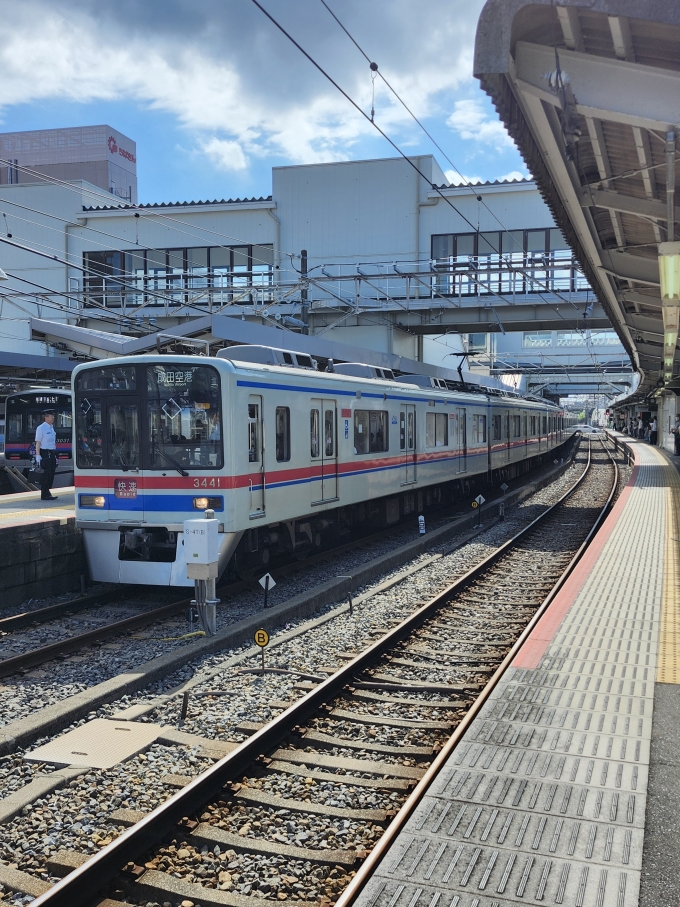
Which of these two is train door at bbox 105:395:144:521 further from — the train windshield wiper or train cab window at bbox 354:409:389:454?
train cab window at bbox 354:409:389:454

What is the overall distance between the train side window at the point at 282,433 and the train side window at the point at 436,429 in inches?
243

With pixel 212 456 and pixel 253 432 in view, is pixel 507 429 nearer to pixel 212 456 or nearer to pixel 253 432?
pixel 253 432

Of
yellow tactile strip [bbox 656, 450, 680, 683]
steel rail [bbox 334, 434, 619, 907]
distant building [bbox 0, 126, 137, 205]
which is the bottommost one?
steel rail [bbox 334, 434, 619, 907]

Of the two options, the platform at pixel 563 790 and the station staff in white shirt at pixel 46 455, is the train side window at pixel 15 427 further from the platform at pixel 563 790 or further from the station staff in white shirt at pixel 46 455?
the platform at pixel 563 790

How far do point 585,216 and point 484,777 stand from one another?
22.0 ft

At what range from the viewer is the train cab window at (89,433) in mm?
9352

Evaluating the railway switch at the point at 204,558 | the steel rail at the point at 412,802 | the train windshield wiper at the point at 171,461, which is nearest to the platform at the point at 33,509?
the train windshield wiper at the point at 171,461

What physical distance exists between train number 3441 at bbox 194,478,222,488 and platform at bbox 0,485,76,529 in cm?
228

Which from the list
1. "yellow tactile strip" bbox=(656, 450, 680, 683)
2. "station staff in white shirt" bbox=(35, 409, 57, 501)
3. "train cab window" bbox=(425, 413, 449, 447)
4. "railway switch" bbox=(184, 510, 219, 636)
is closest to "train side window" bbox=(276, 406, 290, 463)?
"railway switch" bbox=(184, 510, 219, 636)

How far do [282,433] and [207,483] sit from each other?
153cm

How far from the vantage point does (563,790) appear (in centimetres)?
423

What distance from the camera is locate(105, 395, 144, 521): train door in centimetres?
905

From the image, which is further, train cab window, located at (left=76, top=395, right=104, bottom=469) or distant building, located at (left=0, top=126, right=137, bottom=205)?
distant building, located at (left=0, top=126, right=137, bottom=205)

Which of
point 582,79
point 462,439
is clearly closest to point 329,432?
point 582,79
